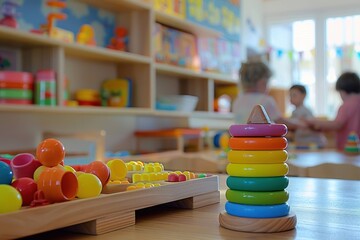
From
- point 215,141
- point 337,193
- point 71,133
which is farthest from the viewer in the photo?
point 215,141

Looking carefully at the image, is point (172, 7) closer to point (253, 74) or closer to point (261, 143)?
point (253, 74)

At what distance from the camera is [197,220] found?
2.21 feet

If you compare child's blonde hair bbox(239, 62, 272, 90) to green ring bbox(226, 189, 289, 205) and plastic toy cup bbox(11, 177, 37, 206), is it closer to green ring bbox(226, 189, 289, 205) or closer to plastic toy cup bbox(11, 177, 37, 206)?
green ring bbox(226, 189, 289, 205)

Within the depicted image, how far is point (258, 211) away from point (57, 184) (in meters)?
0.26

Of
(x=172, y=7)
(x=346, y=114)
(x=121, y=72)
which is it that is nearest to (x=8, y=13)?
(x=121, y=72)

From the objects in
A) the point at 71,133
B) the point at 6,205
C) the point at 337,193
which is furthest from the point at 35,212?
the point at 71,133

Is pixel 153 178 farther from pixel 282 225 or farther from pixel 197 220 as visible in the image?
pixel 282 225

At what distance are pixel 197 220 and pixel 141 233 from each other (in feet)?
0.37

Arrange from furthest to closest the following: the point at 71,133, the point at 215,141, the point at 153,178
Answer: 1. the point at 215,141
2. the point at 71,133
3. the point at 153,178

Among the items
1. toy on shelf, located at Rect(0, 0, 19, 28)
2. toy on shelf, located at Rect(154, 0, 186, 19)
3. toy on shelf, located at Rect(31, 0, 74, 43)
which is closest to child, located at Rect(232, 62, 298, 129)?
toy on shelf, located at Rect(154, 0, 186, 19)

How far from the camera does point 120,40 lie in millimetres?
2695

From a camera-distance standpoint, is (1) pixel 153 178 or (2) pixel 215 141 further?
(2) pixel 215 141

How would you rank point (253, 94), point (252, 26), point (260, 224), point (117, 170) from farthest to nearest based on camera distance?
point (252, 26)
point (253, 94)
point (117, 170)
point (260, 224)

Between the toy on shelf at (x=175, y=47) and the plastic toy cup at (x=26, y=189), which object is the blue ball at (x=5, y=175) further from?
the toy on shelf at (x=175, y=47)
